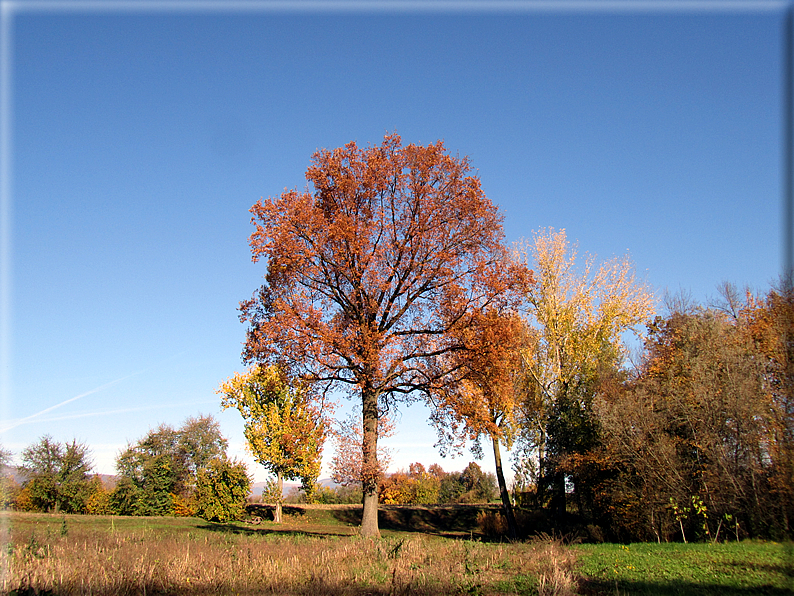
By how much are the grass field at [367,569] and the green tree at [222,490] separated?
56.5ft

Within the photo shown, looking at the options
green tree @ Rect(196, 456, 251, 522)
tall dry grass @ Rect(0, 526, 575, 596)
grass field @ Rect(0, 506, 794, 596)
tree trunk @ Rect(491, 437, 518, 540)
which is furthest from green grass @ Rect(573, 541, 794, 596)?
green tree @ Rect(196, 456, 251, 522)

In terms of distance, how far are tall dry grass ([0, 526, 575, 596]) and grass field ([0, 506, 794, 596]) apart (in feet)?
0.07

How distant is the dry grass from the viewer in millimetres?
8070

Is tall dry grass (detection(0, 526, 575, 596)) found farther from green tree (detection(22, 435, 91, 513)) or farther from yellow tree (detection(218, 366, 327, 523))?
green tree (detection(22, 435, 91, 513))

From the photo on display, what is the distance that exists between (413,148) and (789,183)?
1585 centimetres

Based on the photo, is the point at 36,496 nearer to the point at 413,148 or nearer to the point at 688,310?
the point at 413,148

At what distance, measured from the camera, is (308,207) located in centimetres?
1762

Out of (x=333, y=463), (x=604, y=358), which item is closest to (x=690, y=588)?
(x=333, y=463)

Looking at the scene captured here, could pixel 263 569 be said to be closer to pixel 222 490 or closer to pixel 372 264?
pixel 372 264

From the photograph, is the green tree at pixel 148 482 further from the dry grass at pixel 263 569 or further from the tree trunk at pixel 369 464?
the dry grass at pixel 263 569

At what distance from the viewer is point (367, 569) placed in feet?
33.2

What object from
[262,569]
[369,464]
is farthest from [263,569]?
[369,464]

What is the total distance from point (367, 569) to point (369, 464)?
252 inches

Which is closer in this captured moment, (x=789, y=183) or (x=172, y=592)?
(x=789, y=183)
